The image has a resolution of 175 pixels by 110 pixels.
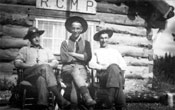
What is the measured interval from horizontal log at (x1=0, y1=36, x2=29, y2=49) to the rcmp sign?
0.80m

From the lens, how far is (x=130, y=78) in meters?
5.44

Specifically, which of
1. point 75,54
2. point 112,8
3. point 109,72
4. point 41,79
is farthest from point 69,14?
point 41,79

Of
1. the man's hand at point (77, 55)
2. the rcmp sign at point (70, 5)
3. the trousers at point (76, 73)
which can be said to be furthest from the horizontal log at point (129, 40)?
the trousers at point (76, 73)

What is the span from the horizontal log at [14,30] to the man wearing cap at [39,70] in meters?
0.98

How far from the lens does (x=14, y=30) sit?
4715mm

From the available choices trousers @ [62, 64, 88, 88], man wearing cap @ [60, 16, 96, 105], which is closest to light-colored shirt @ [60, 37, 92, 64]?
man wearing cap @ [60, 16, 96, 105]

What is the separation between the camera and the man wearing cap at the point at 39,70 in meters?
3.19

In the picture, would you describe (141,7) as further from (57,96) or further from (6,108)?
(6,108)

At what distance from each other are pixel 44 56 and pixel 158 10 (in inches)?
120

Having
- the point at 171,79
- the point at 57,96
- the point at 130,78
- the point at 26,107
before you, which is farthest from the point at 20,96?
the point at 171,79

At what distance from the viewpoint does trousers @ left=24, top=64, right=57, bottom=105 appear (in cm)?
312

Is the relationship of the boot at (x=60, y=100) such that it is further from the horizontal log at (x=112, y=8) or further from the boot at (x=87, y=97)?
the horizontal log at (x=112, y=8)

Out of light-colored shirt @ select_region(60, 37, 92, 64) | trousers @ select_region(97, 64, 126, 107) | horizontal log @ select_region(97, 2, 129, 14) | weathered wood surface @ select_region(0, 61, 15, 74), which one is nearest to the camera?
trousers @ select_region(97, 64, 126, 107)

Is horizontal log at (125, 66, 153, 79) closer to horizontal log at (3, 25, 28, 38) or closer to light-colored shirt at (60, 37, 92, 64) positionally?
light-colored shirt at (60, 37, 92, 64)
